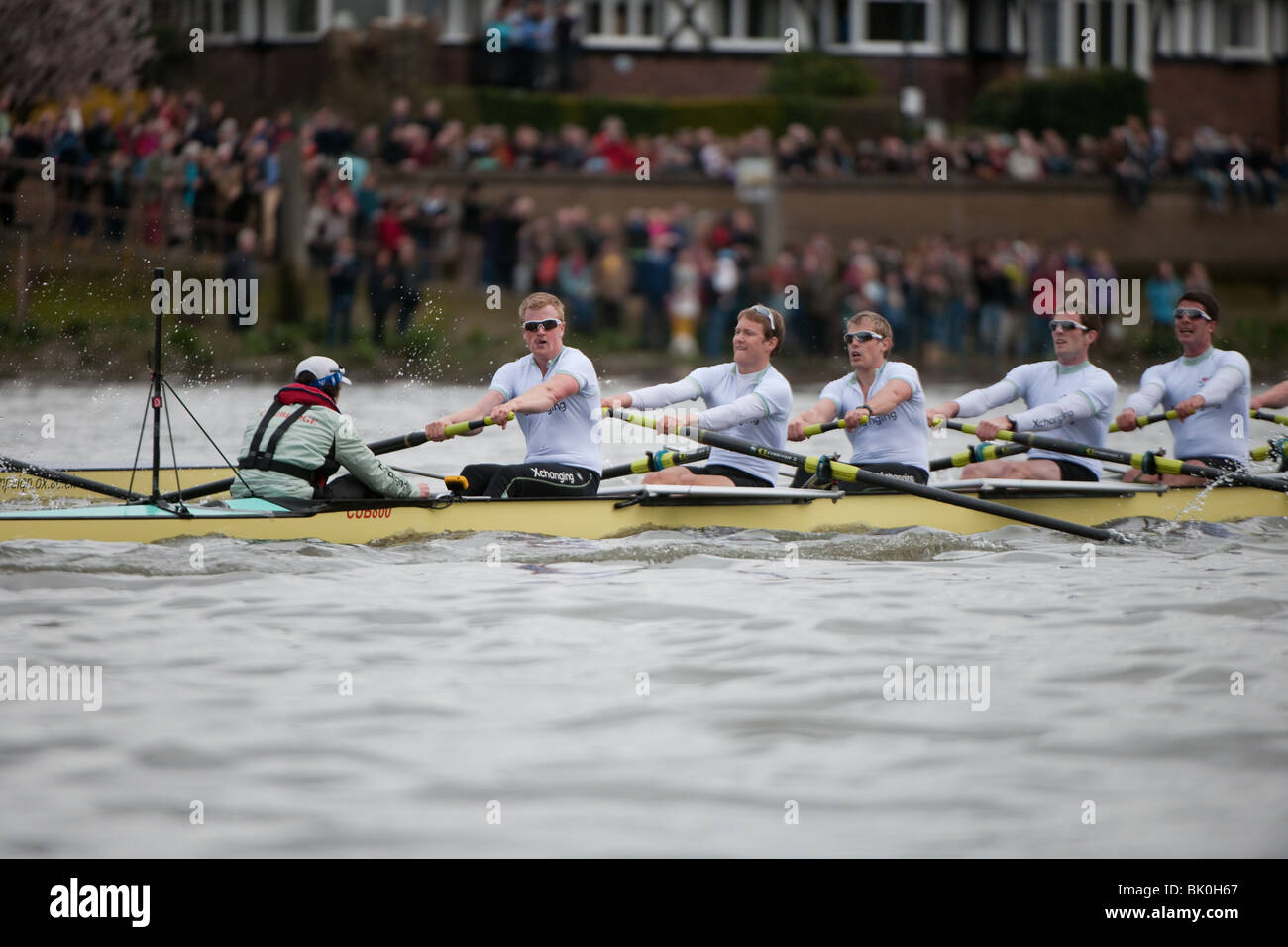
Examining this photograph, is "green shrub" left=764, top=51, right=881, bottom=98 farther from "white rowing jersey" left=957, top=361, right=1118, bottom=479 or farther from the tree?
"white rowing jersey" left=957, top=361, right=1118, bottom=479

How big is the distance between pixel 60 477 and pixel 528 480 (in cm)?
282

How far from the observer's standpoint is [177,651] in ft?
26.6

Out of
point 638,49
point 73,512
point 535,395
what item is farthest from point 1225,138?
point 73,512

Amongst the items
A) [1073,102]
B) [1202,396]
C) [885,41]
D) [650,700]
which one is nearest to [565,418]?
[650,700]

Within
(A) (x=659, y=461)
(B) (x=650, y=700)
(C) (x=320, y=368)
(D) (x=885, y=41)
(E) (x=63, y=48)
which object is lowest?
(B) (x=650, y=700)

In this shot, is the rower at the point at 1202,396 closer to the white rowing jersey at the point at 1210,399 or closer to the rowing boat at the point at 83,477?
the white rowing jersey at the point at 1210,399

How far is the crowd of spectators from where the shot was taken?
23672 millimetres

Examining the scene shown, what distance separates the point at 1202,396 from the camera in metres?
12.5

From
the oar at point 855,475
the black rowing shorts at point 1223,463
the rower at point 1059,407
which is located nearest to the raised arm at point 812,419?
the oar at point 855,475

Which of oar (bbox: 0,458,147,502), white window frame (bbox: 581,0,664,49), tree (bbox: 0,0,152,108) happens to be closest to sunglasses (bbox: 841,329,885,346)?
oar (bbox: 0,458,147,502)

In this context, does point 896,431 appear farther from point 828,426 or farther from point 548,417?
point 548,417

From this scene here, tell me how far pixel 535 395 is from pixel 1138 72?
1270 inches

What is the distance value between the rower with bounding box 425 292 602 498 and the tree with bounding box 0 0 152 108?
60.5 feet
